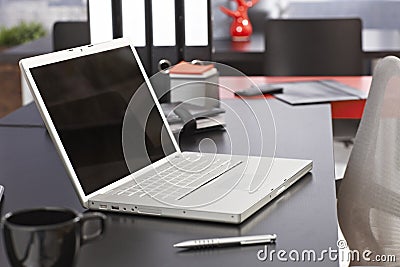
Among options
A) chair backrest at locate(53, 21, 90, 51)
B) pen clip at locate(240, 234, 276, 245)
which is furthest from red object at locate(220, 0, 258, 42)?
pen clip at locate(240, 234, 276, 245)

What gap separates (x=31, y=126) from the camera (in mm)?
2018

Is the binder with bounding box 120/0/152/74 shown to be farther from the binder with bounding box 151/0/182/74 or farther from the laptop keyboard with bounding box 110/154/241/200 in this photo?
the laptop keyboard with bounding box 110/154/241/200

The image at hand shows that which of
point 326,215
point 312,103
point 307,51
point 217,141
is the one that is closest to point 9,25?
point 307,51

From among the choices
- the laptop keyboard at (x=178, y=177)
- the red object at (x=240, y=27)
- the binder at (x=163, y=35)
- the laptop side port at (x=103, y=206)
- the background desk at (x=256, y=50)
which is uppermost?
the binder at (x=163, y=35)

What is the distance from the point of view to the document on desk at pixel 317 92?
2.31 metres

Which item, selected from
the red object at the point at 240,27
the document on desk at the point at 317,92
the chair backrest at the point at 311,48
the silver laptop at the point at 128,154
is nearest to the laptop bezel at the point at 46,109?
the silver laptop at the point at 128,154

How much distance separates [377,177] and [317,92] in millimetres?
654

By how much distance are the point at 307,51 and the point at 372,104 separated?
5.87 ft

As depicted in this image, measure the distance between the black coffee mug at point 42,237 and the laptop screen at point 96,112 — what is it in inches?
15.7

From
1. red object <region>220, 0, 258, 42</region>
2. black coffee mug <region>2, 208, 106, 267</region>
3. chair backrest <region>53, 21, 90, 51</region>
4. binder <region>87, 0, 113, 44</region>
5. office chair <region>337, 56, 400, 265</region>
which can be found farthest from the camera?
red object <region>220, 0, 258, 42</region>

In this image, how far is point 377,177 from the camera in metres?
→ 1.83

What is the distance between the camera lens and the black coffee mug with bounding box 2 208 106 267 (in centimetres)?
93

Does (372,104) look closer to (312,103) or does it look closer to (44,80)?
(312,103)

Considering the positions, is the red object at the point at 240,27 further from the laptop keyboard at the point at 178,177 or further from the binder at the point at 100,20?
the laptop keyboard at the point at 178,177
